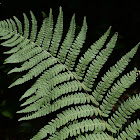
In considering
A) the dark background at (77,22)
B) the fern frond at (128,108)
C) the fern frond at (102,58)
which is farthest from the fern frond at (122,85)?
the dark background at (77,22)

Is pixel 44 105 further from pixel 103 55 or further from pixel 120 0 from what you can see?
pixel 120 0

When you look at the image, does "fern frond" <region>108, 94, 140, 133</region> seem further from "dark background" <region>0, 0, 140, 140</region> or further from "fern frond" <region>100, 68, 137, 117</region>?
"dark background" <region>0, 0, 140, 140</region>

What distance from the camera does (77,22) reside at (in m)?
2.79

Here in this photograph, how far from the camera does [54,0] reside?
2.54 metres

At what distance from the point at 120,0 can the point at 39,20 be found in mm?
1324

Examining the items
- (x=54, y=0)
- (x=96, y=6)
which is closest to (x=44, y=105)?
(x=54, y=0)

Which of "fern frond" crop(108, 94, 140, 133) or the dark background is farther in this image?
the dark background

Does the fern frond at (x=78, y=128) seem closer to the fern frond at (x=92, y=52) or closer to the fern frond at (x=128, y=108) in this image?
the fern frond at (x=128, y=108)

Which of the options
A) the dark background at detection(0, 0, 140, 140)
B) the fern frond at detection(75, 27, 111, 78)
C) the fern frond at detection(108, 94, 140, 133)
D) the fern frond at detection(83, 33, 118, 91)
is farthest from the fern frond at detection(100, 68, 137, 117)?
the dark background at detection(0, 0, 140, 140)

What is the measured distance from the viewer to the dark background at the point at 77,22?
8.34 ft

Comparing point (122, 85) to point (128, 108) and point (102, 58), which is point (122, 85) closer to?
point (128, 108)

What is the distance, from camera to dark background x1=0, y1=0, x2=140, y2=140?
8.34ft

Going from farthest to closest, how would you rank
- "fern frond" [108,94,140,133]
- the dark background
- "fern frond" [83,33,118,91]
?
the dark background, "fern frond" [83,33,118,91], "fern frond" [108,94,140,133]

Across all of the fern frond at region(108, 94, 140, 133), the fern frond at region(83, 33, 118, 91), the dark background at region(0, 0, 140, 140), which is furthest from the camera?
the dark background at region(0, 0, 140, 140)
